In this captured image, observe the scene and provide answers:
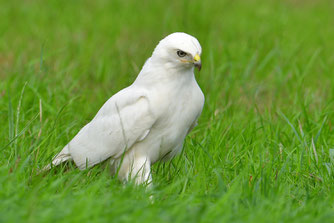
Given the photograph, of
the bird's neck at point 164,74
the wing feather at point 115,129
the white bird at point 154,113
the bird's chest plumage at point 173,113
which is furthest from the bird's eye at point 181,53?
the wing feather at point 115,129

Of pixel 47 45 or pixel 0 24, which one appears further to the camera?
pixel 0 24

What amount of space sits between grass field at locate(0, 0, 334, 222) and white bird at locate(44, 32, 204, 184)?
6.4 inches

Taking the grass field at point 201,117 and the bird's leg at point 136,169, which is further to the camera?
the bird's leg at point 136,169

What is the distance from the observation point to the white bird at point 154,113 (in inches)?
152

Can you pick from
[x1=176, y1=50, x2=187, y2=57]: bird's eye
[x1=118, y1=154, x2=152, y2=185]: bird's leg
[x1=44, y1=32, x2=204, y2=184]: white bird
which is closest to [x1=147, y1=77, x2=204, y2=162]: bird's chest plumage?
[x1=44, y1=32, x2=204, y2=184]: white bird

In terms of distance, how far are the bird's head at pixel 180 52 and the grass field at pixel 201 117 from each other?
0.70m

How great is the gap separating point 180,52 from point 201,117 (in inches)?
65.9

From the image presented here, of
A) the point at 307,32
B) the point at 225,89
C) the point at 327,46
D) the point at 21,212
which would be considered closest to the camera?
the point at 21,212

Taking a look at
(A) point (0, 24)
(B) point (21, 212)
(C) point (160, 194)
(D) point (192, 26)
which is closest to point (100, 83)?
(D) point (192, 26)

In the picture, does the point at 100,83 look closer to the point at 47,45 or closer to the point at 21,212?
the point at 47,45

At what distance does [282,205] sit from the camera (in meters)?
3.39

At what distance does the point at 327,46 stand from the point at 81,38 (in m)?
3.37

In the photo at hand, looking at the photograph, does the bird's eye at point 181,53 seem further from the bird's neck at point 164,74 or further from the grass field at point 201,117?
the grass field at point 201,117

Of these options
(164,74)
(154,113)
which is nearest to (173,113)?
(154,113)
